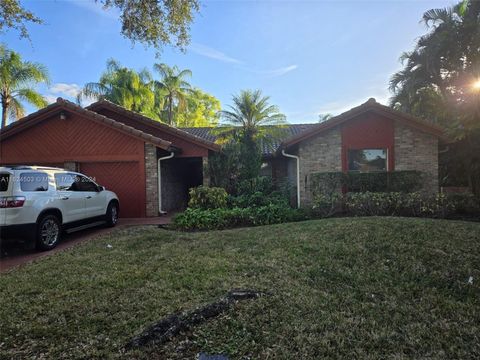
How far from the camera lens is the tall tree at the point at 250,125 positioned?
12562mm

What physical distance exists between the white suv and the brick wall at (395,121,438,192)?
1084 centimetres

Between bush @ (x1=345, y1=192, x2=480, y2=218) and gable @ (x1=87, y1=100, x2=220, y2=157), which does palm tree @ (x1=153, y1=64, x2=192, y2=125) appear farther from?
bush @ (x1=345, y1=192, x2=480, y2=218)

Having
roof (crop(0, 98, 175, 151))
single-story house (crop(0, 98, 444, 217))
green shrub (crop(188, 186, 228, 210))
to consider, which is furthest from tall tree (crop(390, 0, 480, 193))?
roof (crop(0, 98, 175, 151))

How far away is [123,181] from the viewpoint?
11430 mm

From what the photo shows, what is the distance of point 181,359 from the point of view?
2.89 meters

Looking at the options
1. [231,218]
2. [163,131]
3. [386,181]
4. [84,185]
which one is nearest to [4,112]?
[163,131]

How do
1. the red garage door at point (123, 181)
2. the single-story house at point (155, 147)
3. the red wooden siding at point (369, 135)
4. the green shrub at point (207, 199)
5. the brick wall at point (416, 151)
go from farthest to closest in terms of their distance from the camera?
the red wooden siding at point (369, 135)
the brick wall at point (416, 151)
the red garage door at point (123, 181)
the single-story house at point (155, 147)
the green shrub at point (207, 199)

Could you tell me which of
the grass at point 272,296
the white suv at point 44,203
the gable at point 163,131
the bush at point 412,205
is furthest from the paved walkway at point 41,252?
the bush at point 412,205

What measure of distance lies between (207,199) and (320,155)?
4852 millimetres

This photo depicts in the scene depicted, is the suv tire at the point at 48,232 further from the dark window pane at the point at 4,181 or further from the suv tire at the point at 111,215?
the suv tire at the point at 111,215

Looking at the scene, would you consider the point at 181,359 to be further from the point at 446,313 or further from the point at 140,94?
the point at 140,94

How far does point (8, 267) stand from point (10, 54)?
17.1 meters

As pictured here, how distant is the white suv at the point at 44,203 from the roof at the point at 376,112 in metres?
7.34

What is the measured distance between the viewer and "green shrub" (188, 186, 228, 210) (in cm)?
1058
